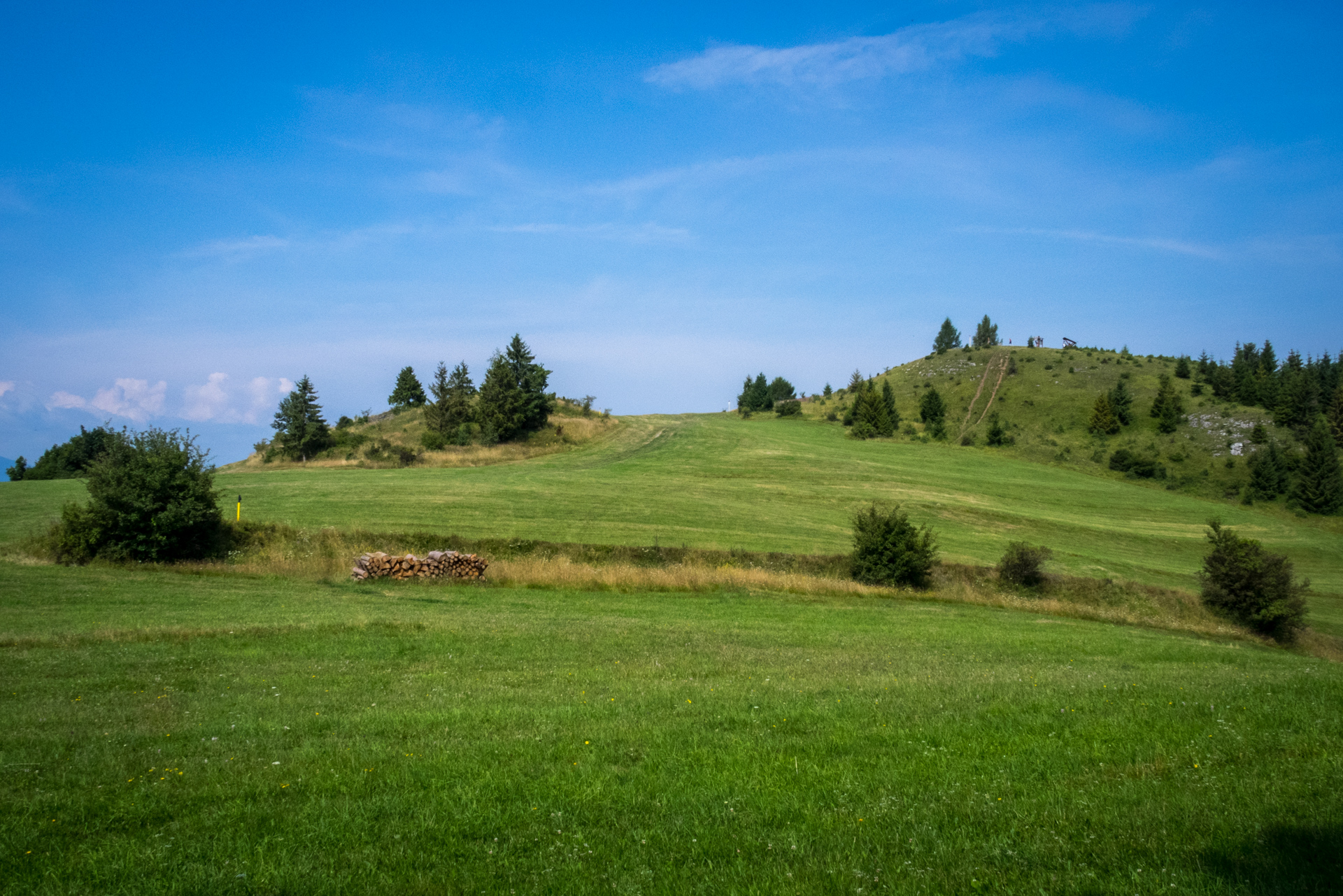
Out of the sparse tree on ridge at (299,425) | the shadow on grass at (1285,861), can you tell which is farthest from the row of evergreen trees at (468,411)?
the shadow on grass at (1285,861)

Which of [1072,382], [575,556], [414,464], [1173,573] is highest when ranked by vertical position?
[1072,382]

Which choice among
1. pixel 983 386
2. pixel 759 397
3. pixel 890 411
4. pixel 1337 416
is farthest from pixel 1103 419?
pixel 759 397

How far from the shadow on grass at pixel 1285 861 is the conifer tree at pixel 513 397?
63.1m

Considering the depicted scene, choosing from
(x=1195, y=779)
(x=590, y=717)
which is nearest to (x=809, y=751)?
(x=590, y=717)

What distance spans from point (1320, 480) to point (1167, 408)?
896 inches

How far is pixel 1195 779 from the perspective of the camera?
22.6 ft

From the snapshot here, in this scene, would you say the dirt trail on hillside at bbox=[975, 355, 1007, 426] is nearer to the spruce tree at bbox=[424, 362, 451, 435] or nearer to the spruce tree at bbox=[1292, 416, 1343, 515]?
the spruce tree at bbox=[1292, 416, 1343, 515]

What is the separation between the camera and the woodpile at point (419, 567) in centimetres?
2641

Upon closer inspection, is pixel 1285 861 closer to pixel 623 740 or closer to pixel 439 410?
pixel 623 740

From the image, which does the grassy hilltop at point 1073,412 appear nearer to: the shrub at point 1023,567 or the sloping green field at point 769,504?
the sloping green field at point 769,504

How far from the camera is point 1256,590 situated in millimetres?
29672

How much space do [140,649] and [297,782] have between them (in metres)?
9.03

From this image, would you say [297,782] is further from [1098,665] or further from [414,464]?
[414,464]

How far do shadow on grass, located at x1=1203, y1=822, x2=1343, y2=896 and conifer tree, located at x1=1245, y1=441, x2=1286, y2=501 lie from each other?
77863 millimetres
